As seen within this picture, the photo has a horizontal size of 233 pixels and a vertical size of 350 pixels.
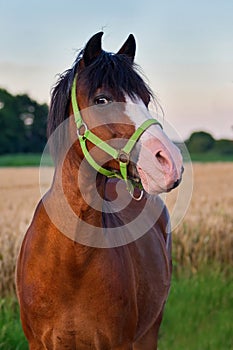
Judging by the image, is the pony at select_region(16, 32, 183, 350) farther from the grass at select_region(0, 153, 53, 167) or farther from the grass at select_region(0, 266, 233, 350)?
the grass at select_region(0, 153, 53, 167)

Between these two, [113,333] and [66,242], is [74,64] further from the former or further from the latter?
[113,333]

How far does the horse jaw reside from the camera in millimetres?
2998

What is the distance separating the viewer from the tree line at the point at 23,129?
181 feet

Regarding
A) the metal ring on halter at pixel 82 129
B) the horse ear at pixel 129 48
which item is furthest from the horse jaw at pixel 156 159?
the horse ear at pixel 129 48

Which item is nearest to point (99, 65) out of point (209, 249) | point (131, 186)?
point (131, 186)

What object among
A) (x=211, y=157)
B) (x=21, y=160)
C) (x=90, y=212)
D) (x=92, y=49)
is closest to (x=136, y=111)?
(x=92, y=49)

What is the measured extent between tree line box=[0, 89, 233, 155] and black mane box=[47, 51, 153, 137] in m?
48.5

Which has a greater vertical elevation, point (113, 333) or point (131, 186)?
point (131, 186)

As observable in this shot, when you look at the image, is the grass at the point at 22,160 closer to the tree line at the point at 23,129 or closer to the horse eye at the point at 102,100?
the tree line at the point at 23,129

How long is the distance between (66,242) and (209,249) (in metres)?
6.47

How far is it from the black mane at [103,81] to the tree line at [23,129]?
48.5m

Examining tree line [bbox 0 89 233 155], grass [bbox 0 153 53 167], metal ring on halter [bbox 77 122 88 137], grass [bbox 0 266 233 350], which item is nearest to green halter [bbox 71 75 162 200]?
metal ring on halter [bbox 77 122 88 137]

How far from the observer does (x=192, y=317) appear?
24.3 feet

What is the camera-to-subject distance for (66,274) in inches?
142
